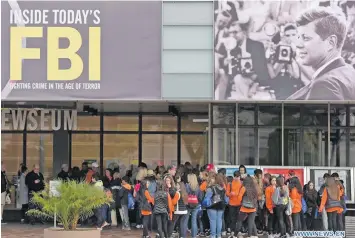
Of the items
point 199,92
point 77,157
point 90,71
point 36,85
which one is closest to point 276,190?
point 199,92

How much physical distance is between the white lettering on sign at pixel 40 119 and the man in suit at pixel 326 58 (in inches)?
324

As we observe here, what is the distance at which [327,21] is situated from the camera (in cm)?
1770

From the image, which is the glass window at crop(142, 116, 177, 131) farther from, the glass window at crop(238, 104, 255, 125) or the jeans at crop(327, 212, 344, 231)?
the jeans at crop(327, 212, 344, 231)

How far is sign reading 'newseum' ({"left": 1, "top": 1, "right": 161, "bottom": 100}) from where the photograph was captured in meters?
17.8

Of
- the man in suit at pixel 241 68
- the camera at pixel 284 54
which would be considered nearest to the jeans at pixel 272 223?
the man in suit at pixel 241 68

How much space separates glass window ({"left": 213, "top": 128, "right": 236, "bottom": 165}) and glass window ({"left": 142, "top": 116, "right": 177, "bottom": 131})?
3207 mm

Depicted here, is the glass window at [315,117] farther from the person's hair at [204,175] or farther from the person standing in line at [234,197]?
the person's hair at [204,175]

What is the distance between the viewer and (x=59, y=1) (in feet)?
59.2

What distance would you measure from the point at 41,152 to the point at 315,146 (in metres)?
9.30

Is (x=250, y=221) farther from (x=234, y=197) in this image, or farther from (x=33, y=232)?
(x=33, y=232)

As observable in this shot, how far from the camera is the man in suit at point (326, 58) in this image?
1764 centimetres

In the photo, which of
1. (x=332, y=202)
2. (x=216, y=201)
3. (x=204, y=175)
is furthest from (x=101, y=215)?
(x=332, y=202)

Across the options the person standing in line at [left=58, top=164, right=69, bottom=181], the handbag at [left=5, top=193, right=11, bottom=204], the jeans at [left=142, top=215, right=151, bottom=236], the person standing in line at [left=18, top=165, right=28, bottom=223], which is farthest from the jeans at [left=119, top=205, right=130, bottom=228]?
the handbag at [left=5, top=193, right=11, bottom=204]

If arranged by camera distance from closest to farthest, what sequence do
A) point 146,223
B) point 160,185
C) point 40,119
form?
point 160,185, point 146,223, point 40,119
